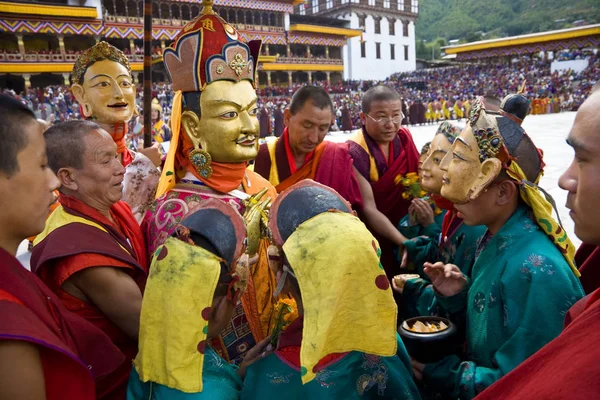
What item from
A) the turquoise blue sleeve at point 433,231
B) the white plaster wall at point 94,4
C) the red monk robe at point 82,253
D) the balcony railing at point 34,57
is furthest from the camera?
the white plaster wall at point 94,4

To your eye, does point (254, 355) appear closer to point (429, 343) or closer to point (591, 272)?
point (429, 343)

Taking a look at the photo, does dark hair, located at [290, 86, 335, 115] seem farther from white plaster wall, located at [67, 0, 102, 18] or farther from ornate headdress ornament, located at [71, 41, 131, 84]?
white plaster wall, located at [67, 0, 102, 18]

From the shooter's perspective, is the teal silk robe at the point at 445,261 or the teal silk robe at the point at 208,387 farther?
the teal silk robe at the point at 445,261

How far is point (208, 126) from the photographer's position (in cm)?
198

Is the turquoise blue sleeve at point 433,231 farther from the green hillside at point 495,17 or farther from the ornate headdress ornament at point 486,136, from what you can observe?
the green hillside at point 495,17

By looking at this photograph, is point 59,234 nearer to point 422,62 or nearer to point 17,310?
point 17,310

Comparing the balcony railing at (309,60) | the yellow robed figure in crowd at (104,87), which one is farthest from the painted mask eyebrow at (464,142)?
the balcony railing at (309,60)

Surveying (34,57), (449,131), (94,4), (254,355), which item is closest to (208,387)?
(254,355)

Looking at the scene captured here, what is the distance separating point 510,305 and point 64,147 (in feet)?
5.80

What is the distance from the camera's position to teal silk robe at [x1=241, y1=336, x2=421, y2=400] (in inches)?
47.1

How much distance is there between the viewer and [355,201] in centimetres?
331

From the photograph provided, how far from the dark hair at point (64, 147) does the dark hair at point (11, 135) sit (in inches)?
25.0

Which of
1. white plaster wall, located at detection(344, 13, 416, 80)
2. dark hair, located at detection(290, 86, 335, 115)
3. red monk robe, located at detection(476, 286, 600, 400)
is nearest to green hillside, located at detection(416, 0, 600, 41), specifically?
white plaster wall, located at detection(344, 13, 416, 80)

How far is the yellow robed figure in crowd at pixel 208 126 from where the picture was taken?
77.4 inches
